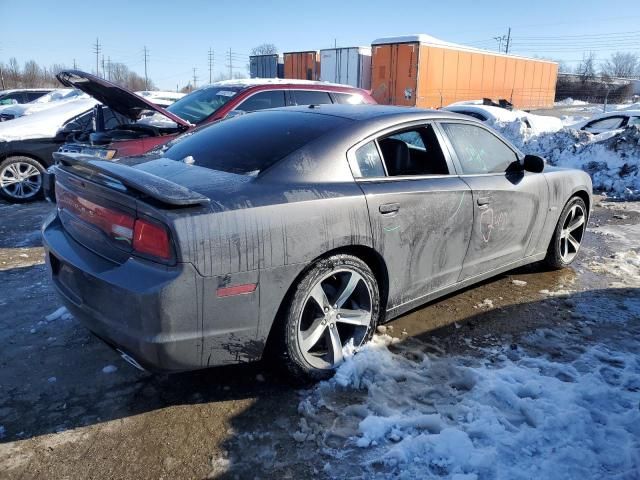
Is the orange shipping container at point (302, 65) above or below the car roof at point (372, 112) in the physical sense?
above

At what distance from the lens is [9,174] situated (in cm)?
734

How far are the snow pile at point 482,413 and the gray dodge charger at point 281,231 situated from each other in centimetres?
29

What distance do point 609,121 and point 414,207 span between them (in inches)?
484

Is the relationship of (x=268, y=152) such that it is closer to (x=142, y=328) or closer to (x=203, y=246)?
(x=203, y=246)

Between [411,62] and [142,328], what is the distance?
21.7 meters

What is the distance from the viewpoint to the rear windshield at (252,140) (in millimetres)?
3010

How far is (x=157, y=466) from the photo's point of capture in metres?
2.33

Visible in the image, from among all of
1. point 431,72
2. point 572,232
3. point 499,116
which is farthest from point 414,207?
point 431,72

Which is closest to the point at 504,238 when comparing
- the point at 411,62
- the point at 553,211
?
the point at 553,211

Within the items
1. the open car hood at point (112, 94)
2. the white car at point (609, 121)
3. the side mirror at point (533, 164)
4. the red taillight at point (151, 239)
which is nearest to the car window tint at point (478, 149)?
the side mirror at point (533, 164)

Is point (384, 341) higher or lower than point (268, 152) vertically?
lower

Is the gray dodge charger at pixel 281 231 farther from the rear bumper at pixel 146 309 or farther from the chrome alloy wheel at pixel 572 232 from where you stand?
the chrome alloy wheel at pixel 572 232

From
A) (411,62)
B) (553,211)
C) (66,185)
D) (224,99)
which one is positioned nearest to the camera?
(66,185)

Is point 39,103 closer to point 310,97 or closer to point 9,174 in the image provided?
point 9,174
